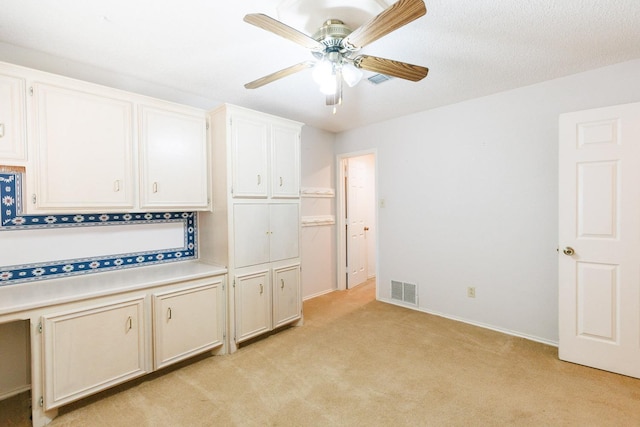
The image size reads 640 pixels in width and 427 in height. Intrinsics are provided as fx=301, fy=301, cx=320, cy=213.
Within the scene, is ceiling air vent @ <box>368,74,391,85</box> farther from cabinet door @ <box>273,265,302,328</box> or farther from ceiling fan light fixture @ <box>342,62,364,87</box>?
cabinet door @ <box>273,265,302,328</box>

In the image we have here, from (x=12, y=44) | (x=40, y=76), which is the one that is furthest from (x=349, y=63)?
(x=12, y=44)

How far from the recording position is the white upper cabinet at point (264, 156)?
8.98ft

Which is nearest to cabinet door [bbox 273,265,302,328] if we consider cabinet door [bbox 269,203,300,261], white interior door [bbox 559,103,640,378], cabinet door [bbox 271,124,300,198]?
cabinet door [bbox 269,203,300,261]

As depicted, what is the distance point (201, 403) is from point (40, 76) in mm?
2378

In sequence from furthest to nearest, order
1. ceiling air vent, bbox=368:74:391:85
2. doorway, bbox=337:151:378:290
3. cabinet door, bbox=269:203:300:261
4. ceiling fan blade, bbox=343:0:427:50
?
doorway, bbox=337:151:378:290 → cabinet door, bbox=269:203:300:261 → ceiling air vent, bbox=368:74:391:85 → ceiling fan blade, bbox=343:0:427:50

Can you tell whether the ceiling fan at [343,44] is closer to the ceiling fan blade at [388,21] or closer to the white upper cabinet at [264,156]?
the ceiling fan blade at [388,21]

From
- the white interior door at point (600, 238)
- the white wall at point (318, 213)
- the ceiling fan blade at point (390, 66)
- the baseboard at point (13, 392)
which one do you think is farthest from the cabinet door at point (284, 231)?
the white interior door at point (600, 238)

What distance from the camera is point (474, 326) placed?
128 inches

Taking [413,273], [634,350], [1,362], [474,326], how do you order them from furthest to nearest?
[413,273]
[474,326]
[634,350]
[1,362]

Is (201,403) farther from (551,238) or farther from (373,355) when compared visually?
(551,238)

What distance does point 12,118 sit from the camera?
1.87m

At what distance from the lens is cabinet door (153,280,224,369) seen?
2281mm

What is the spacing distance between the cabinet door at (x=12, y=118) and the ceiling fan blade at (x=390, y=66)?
2093 millimetres

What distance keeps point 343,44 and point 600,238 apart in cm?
244
